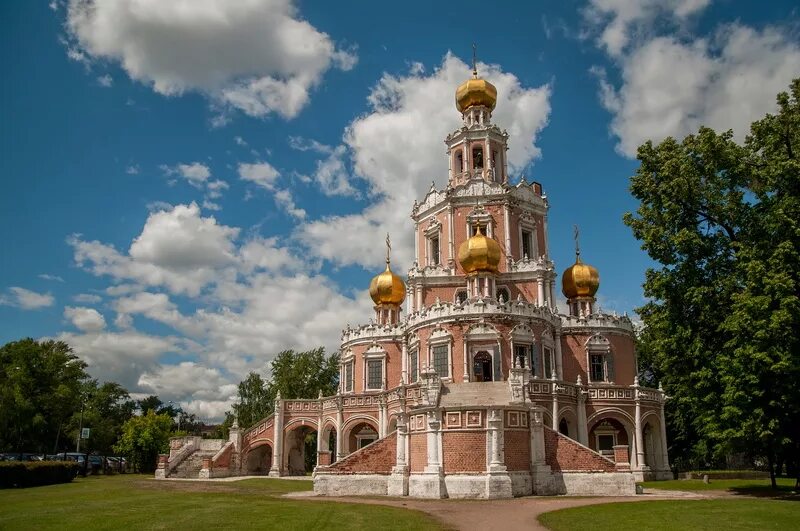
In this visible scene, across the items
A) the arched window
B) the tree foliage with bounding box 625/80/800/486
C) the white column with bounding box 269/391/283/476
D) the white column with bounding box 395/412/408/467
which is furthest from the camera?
the arched window

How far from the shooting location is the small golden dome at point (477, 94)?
48781mm

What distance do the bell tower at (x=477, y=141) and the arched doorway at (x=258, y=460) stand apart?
2365 cm

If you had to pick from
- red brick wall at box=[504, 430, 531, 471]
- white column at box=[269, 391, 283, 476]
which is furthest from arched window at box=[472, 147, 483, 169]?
red brick wall at box=[504, 430, 531, 471]

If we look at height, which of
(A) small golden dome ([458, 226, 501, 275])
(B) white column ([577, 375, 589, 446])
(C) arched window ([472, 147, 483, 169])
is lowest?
(B) white column ([577, 375, 589, 446])

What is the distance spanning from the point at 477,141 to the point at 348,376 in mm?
19656

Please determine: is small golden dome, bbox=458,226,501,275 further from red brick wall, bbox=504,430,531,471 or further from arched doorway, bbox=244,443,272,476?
arched doorway, bbox=244,443,272,476

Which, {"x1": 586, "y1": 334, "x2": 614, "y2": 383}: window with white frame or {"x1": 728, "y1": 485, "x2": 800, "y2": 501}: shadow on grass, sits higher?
{"x1": 586, "y1": 334, "x2": 614, "y2": 383}: window with white frame

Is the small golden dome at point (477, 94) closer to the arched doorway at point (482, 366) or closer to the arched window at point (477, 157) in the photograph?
the arched window at point (477, 157)

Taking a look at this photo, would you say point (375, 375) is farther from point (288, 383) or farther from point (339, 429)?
point (288, 383)

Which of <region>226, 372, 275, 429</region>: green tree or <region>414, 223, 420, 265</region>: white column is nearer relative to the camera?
<region>414, 223, 420, 265</region>: white column

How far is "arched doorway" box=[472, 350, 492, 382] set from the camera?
37.0 meters

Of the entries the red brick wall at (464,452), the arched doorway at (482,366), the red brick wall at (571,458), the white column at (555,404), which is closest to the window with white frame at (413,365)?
the arched doorway at (482,366)

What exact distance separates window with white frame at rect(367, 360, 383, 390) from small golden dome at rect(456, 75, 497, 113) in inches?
817

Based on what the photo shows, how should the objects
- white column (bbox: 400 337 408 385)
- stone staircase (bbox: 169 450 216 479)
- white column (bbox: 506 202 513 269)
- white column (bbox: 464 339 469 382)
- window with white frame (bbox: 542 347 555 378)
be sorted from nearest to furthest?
white column (bbox: 464 339 469 382) < window with white frame (bbox: 542 347 555 378) < white column (bbox: 400 337 408 385) < stone staircase (bbox: 169 450 216 479) < white column (bbox: 506 202 513 269)
